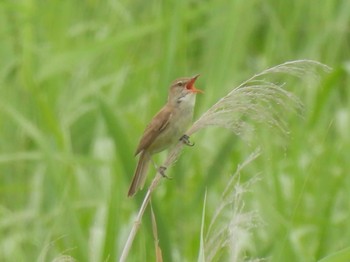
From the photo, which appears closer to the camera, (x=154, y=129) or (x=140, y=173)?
(x=140, y=173)

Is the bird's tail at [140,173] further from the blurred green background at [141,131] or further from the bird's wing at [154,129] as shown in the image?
the blurred green background at [141,131]

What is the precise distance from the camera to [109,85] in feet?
20.3

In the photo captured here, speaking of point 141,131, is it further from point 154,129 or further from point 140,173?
point 140,173

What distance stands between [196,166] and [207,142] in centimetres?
68

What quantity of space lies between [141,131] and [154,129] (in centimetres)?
119

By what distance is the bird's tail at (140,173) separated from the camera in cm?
348

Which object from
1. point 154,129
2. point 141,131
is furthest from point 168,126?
point 141,131

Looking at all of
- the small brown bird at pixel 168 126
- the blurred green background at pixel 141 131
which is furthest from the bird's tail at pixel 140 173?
the blurred green background at pixel 141 131

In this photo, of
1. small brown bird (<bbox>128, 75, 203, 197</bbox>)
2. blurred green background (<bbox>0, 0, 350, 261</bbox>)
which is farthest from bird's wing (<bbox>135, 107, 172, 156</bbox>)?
blurred green background (<bbox>0, 0, 350, 261</bbox>)

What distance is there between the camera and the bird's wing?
3613mm

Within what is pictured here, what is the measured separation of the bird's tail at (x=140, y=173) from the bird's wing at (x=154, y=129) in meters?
0.03

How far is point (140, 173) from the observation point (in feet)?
11.6

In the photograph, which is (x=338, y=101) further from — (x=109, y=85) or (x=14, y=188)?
(x=14, y=188)

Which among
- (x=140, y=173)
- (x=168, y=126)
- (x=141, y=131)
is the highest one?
(x=141, y=131)
